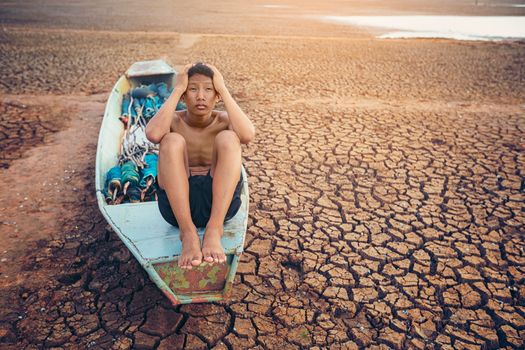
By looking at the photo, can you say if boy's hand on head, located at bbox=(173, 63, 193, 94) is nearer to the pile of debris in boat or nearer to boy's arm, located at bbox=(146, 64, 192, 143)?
boy's arm, located at bbox=(146, 64, 192, 143)

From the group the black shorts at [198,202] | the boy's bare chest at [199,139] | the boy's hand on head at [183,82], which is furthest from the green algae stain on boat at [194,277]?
the boy's hand on head at [183,82]

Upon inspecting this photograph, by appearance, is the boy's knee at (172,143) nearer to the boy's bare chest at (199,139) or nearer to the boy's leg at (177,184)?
the boy's leg at (177,184)

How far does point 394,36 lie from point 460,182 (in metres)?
11.3

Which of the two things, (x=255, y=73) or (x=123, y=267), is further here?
(x=255, y=73)

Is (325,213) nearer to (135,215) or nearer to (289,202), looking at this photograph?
(289,202)

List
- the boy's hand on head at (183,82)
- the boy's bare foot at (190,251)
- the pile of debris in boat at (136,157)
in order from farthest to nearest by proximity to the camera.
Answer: the pile of debris in boat at (136,157) → the boy's hand on head at (183,82) → the boy's bare foot at (190,251)

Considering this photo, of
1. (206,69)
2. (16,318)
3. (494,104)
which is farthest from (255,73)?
(16,318)

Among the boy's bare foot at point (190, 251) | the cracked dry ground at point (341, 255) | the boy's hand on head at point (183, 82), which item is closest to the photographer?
the boy's bare foot at point (190, 251)

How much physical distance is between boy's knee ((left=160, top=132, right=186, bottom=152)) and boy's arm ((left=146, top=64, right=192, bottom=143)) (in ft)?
0.48

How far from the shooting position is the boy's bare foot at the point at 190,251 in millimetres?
2174

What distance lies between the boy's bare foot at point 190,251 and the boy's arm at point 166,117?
0.67 metres

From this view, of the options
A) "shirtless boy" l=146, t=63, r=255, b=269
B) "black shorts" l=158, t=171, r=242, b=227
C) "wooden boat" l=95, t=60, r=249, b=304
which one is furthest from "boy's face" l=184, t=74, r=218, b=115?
"wooden boat" l=95, t=60, r=249, b=304

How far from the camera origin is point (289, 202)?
3793 millimetres

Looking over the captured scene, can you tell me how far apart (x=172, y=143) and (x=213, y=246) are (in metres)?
0.66
